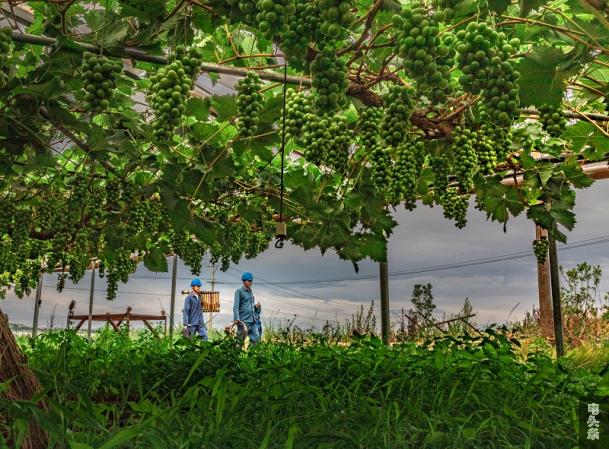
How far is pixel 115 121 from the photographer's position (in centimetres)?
484

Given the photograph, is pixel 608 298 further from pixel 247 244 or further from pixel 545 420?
pixel 545 420

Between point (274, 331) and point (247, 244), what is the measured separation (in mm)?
6693

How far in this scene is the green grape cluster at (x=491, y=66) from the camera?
1979mm

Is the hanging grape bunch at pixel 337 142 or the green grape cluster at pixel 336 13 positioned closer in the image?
the green grape cluster at pixel 336 13

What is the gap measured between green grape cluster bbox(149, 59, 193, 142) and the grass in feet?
3.54

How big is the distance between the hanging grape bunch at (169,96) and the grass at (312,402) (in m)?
1.08

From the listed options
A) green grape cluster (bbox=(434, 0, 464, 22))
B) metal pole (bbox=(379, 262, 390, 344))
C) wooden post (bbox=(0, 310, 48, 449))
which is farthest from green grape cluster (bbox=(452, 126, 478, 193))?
metal pole (bbox=(379, 262, 390, 344))

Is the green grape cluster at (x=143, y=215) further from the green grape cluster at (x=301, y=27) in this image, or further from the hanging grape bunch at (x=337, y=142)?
the green grape cluster at (x=301, y=27)

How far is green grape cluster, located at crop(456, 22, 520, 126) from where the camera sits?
1.98 m

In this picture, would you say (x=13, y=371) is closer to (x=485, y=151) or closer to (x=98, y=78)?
(x=98, y=78)

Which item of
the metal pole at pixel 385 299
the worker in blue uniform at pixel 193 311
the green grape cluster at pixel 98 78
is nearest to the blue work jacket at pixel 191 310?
the worker in blue uniform at pixel 193 311

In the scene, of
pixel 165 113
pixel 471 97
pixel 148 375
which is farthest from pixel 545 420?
pixel 148 375

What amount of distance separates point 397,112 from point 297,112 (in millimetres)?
579

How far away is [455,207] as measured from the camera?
560cm
